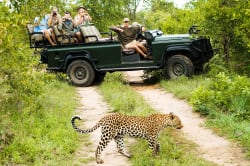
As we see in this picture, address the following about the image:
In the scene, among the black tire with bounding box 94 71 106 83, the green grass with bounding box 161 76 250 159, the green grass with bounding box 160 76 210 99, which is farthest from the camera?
the black tire with bounding box 94 71 106 83

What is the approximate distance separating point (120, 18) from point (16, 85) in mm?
14070

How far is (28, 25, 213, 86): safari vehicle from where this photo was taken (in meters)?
14.6

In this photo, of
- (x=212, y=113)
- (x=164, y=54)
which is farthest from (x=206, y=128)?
(x=164, y=54)

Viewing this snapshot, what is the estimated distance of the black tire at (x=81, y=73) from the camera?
15547 mm

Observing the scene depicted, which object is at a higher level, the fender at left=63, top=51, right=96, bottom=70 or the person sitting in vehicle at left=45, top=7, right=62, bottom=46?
the person sitting in vehicle at left=45, top=7, right=62, bottom=46

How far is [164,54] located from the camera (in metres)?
14.7

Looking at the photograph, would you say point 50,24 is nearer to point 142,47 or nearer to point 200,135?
A: point 142,47

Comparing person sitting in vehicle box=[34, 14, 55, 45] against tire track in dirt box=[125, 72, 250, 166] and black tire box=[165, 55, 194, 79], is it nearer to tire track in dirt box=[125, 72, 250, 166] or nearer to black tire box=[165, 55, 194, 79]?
black tire box=[165, 55, 194, 79]

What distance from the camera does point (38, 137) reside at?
27.3 feet

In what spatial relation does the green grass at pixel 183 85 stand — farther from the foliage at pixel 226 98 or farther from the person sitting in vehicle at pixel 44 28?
the person sitting in vehicle at pixel 44 28

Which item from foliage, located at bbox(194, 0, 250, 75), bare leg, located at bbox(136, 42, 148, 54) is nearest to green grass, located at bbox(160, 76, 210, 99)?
foliage, located at bbox(194, 0, 250, 75)

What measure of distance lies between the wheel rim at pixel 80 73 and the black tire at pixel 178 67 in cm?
248

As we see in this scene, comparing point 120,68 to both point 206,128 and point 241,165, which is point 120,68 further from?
point 241,165

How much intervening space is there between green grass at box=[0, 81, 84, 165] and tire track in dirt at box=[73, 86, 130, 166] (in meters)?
0.26
